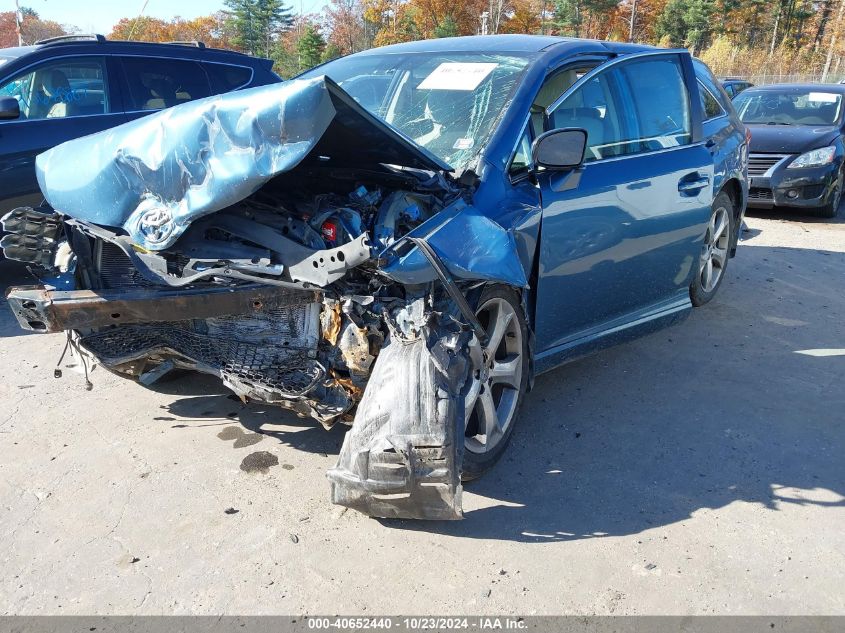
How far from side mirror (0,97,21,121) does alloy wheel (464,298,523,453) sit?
15.0ft

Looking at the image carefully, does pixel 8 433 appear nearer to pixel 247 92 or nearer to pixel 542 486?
pixel 247 92

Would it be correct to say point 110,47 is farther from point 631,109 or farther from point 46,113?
point 631,109

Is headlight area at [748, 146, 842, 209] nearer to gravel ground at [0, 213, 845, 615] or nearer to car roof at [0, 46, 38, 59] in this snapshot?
gravel ground at [0, 213, 845, 615]

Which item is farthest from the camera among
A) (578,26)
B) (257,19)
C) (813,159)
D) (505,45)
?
(257,19)

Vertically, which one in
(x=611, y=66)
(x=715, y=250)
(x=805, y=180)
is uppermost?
(x=611, y=66)

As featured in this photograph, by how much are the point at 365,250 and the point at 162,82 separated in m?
5.46

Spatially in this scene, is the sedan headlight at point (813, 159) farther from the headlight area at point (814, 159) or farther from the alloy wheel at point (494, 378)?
the alloy wheel at point (494, 378)

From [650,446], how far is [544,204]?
4.41 feet

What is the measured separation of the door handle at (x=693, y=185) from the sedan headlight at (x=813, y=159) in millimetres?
5837

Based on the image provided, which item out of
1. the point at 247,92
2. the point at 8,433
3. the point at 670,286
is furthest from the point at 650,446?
the point at 8,433

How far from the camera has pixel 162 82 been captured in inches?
277

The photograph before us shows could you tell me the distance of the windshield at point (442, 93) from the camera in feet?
11.5

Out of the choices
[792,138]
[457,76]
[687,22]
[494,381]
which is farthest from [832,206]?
[687,22]

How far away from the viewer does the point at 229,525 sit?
2914 millimetres
